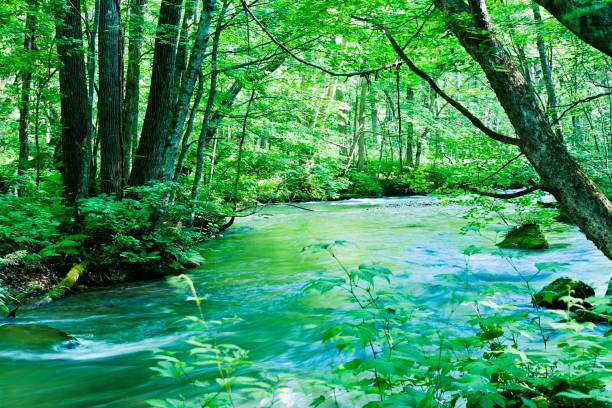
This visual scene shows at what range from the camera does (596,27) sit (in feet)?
6.88

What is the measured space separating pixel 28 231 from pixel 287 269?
4.48m

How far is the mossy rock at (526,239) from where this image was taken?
9398 millimetres

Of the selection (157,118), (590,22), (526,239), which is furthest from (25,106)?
(526,239)

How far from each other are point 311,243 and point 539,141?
4.98 metres

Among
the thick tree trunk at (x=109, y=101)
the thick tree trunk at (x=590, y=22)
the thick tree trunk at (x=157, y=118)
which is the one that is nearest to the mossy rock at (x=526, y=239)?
the thick tree trunk at (x=590, y=22)

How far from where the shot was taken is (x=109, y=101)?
25.6ft

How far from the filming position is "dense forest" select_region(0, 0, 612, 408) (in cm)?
219

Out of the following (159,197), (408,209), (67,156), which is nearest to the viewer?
(159,197)

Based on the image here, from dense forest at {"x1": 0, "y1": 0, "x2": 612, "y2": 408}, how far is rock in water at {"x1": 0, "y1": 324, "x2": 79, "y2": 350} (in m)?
0.02

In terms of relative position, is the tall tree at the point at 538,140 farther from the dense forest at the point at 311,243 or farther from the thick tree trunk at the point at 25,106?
the thick tree trunk at the point at 25,106

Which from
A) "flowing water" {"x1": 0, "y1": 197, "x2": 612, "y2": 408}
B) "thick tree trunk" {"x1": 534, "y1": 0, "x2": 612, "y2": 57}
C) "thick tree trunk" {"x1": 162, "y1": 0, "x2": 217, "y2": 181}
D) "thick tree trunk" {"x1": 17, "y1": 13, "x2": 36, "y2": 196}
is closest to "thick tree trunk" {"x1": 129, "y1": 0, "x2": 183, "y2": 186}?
"thick tree trunk" {"x1": 162, "y1": 0, "x2": 217, "y2": 181}

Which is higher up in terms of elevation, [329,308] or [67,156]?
[67,156]

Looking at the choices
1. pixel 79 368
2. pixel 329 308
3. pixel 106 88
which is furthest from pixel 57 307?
pixel 106 88

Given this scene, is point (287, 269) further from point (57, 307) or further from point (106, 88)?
point (106, 88)
